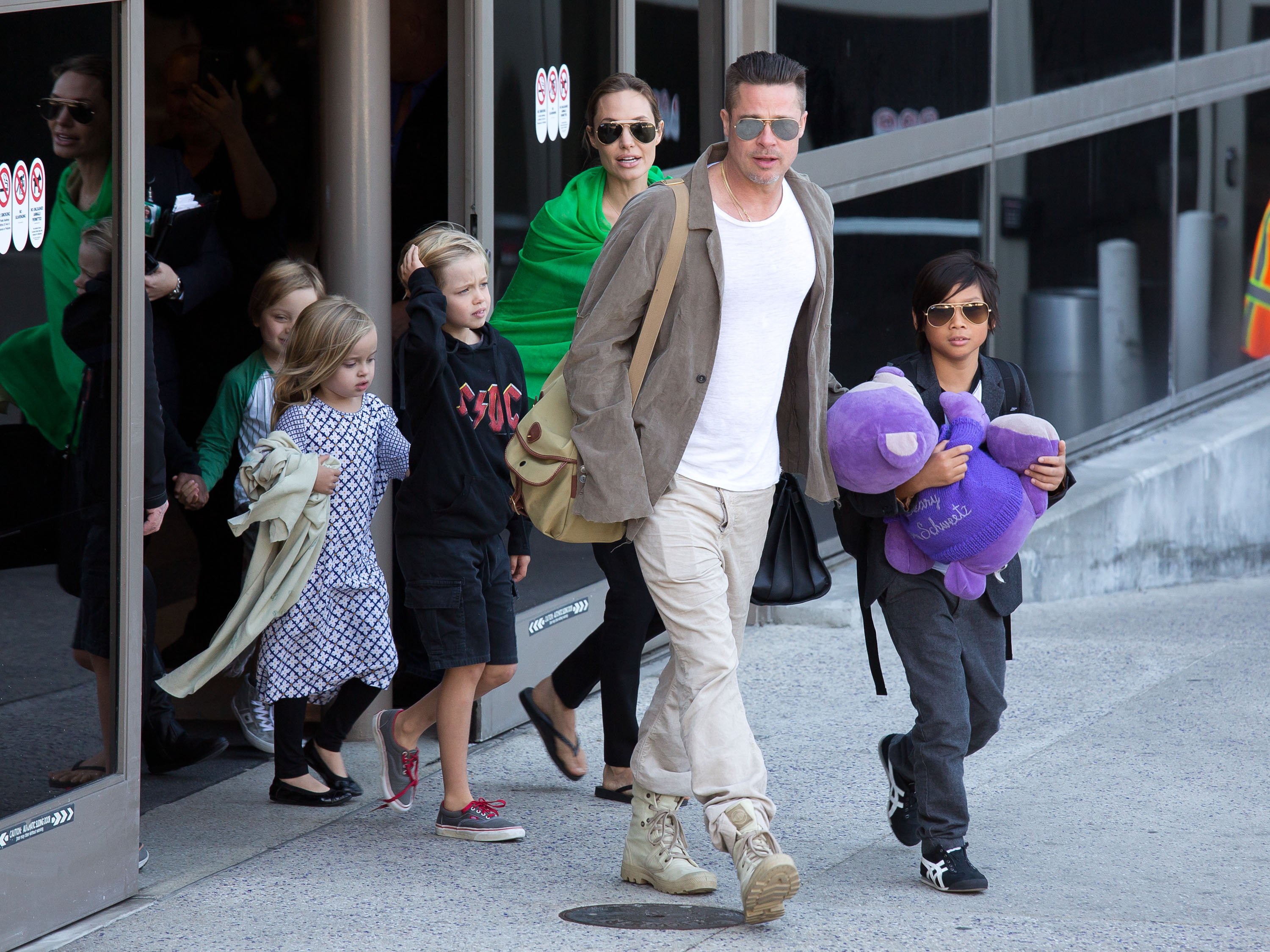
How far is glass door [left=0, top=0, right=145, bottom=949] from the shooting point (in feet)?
11.9

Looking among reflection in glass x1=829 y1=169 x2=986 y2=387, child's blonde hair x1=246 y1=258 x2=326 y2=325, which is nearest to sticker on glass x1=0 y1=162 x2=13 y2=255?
child's blonde hair x1=246 y1=258 x2=326 y2=325

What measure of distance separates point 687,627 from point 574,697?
1.08 metres

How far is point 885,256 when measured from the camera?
786cm

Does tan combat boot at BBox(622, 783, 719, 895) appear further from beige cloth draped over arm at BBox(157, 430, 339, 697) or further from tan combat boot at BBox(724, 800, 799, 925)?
beige cloth draped over arm at BBox(157, 430, 339, 697)

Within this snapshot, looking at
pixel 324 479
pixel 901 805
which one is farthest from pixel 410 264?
pixel 901 805

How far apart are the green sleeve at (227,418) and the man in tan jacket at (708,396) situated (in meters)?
1.60

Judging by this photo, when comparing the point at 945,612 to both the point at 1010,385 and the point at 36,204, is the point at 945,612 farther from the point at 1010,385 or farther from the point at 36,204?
the point at 36,204

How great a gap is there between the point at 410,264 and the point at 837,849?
193 cm

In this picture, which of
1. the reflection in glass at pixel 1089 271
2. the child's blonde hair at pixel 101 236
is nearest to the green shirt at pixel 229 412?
the child's blonde hair at pixel 101 236

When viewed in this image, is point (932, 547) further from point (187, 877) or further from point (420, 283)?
point (187, 877)

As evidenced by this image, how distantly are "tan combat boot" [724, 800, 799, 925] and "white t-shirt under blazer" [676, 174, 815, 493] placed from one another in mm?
771

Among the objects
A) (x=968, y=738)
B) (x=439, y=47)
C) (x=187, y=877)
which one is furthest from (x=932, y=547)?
(x=439, y=47)

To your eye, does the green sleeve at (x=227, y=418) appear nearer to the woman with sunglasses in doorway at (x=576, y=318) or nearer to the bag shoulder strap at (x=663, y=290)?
the woman with sunglasses in doorway at (x=576, y=318)

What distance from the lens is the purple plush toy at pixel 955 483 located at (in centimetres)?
389
